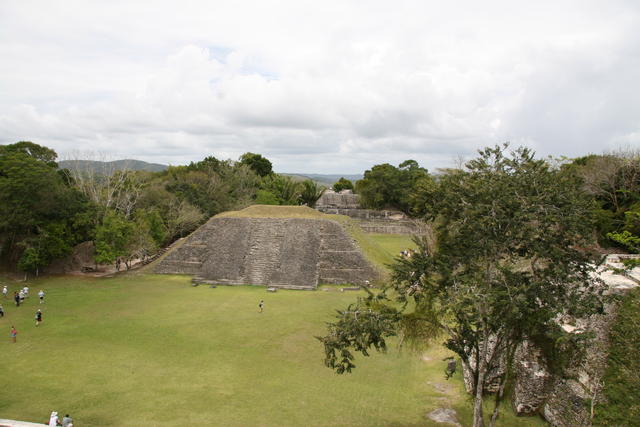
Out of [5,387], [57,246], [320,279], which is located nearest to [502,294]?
[5,387]

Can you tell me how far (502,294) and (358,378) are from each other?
19.6 ft

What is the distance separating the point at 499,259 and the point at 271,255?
53.4 ft

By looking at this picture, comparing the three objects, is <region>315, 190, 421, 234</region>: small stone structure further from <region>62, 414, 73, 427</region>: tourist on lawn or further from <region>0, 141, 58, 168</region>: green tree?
<region>62, 414, 73, 427</region>: tourist on lawn

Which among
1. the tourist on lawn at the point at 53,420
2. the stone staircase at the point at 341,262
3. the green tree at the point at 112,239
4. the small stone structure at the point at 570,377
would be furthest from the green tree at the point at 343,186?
the tourist on lawn at the point at 53,420

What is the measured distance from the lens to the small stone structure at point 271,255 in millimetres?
21391

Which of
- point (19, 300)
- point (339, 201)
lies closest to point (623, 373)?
point (19, 300)

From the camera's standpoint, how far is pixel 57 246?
2098 centimetres

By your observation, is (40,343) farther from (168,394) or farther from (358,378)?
(358,378)

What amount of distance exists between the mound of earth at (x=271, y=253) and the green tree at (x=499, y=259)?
13055 millimetres

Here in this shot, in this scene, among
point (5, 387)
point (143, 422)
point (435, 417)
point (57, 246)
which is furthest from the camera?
point (57, 246)

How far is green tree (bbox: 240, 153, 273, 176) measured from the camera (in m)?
49.7

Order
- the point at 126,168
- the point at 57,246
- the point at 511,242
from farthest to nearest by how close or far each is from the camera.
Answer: the point at 126,168
the point at 57,246
the point at 511,242

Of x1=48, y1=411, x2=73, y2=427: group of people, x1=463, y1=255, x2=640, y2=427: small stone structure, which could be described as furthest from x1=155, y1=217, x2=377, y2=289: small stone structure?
x1=48, y1=411, x2=73, y2=427: group of people

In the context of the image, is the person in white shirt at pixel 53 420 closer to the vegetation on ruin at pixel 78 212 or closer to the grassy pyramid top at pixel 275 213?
the vegetation on ruin at pixel 78 212
